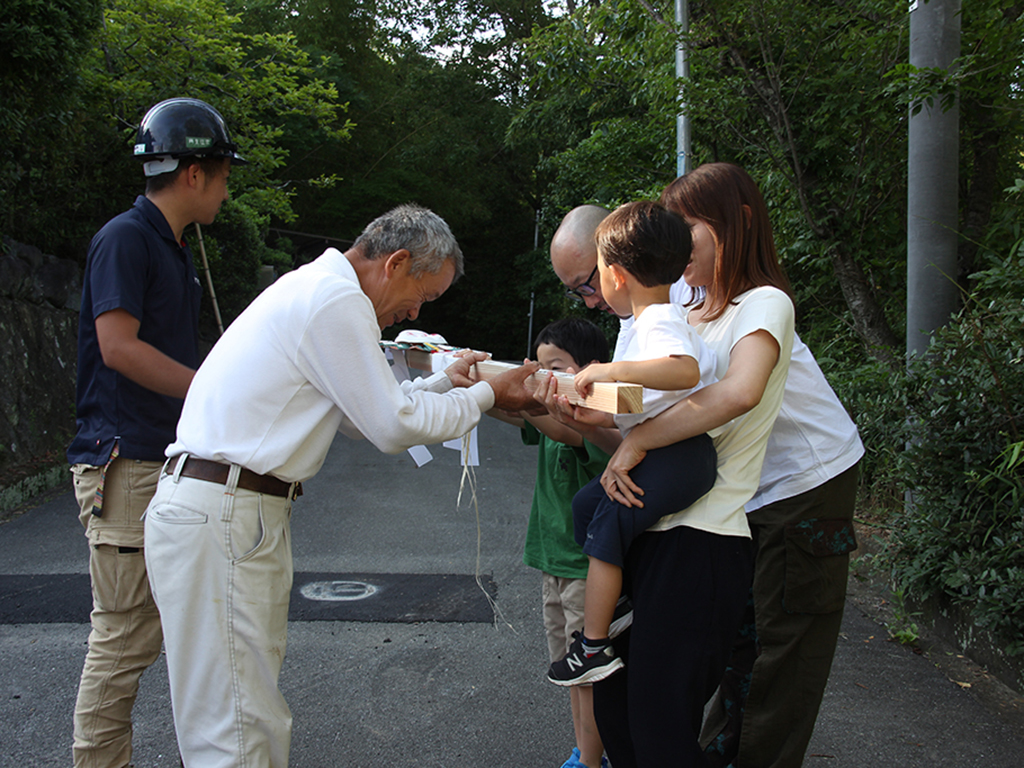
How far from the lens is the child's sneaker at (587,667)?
1.96 meters

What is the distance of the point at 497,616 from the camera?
429cm

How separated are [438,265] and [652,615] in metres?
1.13

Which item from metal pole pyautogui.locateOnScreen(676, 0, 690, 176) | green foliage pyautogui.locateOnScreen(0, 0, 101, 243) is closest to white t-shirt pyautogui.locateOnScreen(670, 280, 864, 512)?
metal pole pyautogui.locateOnScreen(676, 0, 690, 176)

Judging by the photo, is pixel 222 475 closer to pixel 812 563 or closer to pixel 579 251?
pixel 579 251

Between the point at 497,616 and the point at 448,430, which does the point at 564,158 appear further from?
the point at 448,430

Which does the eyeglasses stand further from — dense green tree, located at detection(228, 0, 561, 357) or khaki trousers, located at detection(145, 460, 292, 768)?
dense green tree, located at detection(228, 0, 561, 357)

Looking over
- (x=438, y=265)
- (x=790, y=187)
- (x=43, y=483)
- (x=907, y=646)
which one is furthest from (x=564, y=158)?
(x=438, y=265)

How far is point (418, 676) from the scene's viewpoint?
356cm

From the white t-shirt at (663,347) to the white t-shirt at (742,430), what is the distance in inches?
4.2

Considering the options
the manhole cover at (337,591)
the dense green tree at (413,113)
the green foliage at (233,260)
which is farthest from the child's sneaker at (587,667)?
the dense green tree at (413,113)

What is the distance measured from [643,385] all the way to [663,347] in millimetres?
103

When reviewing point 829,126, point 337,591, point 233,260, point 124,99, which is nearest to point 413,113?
point 233,260

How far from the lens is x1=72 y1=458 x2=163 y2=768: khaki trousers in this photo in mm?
2330

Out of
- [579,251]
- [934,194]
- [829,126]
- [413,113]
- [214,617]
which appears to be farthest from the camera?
[413,113]
